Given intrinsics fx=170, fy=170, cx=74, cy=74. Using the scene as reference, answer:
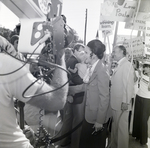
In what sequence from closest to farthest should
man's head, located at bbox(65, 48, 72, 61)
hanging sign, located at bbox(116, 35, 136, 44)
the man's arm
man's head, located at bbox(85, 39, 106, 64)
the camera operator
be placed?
the camera operator
the man's arm
man's head, located at bbox(65, 48, 72, 61)
man's head, located at bbox(85, 39, 106, 64)
hanging sign, located at bbox(116, 35, 136, 44)

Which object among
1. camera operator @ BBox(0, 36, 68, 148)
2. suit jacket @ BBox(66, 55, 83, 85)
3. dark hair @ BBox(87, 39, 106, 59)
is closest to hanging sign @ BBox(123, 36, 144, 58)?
dark hair @ BBox(87, 39, 106, 59)

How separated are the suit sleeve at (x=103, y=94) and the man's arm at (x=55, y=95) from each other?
0.35 meters

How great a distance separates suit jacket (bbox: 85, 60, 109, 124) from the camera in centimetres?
133

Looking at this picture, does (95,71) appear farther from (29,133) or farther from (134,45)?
(29,133)

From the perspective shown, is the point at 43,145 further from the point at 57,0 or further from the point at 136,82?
the point at 57,0

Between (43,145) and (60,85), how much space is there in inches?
17.3

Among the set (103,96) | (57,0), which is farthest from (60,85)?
(57,0)

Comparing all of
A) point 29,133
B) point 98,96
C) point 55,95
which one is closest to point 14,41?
point 55,95

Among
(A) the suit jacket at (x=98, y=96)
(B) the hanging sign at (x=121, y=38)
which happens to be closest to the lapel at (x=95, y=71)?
(A) the suit jacket at (x=98, y=96)

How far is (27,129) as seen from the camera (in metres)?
1.06

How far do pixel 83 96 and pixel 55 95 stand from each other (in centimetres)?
32

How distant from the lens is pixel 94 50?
1297mm

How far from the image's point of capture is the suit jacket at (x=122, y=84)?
1.39 metres

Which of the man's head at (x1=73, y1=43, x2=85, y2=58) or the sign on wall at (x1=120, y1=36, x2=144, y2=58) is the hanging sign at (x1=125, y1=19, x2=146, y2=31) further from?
the man's head at (x1=73, y1=43, x2=85, y2=58)
